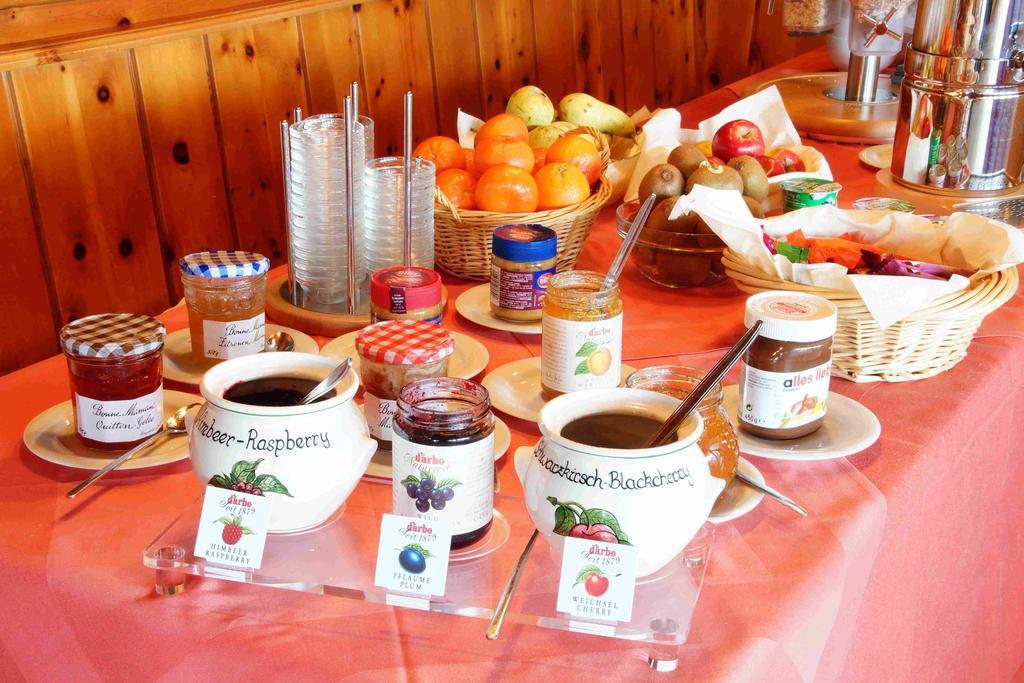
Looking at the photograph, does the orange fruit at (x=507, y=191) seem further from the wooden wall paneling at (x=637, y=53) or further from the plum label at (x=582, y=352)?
the wooden wall paneling at (x=637, y=53)

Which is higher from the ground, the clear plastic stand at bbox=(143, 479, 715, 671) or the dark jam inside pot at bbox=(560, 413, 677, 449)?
the dark jam inside pot at bbox=(560, 413, 677, 449)

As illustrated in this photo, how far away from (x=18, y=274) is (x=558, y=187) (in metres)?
0.92

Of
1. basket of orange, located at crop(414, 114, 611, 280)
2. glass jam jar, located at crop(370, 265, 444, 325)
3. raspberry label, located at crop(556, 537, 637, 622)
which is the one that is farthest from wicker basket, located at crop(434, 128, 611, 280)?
raspberry label, located at crop(556, 537, 637, 622)

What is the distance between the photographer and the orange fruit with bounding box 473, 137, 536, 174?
138 centimetres

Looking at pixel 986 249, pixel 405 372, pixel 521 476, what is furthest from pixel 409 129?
pixel 986 249

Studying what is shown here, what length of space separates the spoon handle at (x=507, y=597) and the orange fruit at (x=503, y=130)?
83cm

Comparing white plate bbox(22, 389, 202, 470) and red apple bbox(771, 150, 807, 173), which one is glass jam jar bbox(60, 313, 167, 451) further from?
red apple bbox(771, 150, 807, 173)

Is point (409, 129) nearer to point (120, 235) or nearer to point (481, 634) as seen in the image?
point (481, 634)

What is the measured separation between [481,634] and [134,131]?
1.38 meters

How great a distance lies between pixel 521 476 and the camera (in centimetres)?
74

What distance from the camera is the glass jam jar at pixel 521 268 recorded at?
45.9 inches

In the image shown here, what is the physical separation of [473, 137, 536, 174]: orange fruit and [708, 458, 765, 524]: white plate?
63 cm

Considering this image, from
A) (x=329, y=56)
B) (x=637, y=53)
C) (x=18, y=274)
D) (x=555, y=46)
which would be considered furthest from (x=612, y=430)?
A: (x=637, y=53)

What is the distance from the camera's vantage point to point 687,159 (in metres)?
1.41
